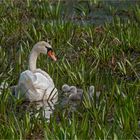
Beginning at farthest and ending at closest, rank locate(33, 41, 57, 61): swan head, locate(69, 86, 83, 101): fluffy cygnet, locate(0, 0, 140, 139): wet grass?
locate(33, 41, 57, 61): swan head < locate(69, 86, 83, 101): fluffy cygnet < locate(0, 0, 140, 139): wet grass

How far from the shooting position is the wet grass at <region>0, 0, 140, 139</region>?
21.6 ft

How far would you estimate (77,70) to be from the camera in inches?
353

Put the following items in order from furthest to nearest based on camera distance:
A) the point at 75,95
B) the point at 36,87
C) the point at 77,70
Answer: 1. the point at 77,70
2. the point at 75,95
3. the point at 36,87

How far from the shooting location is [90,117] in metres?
7.21

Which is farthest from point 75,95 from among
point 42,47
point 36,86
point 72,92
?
point 42,47

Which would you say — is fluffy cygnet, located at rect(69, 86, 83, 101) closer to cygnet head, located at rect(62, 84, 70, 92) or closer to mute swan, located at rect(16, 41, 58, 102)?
cygnet head, located at rect(62, 84, 70, 92)

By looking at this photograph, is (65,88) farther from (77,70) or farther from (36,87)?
(77,70)

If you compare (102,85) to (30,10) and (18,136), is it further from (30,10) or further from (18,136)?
(30,10)

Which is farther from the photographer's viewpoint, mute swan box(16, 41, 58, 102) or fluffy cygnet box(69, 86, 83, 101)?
fluffy cygnet box(69, 86, 83, 101)

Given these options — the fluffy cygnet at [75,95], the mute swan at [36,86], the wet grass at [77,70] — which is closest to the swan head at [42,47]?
the wet grass at [77,70]

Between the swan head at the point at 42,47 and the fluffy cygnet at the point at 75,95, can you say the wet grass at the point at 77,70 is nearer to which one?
the fluffy cygnet at the point at 75,95

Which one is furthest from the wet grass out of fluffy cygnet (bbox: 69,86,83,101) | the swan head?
the swan head

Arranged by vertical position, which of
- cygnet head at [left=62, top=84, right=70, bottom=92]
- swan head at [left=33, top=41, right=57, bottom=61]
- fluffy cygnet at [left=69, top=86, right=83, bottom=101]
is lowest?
fluffy cygnet at [left=69, top=86, right=83, bottom=101]

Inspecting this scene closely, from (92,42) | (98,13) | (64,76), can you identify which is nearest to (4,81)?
(64,76)
